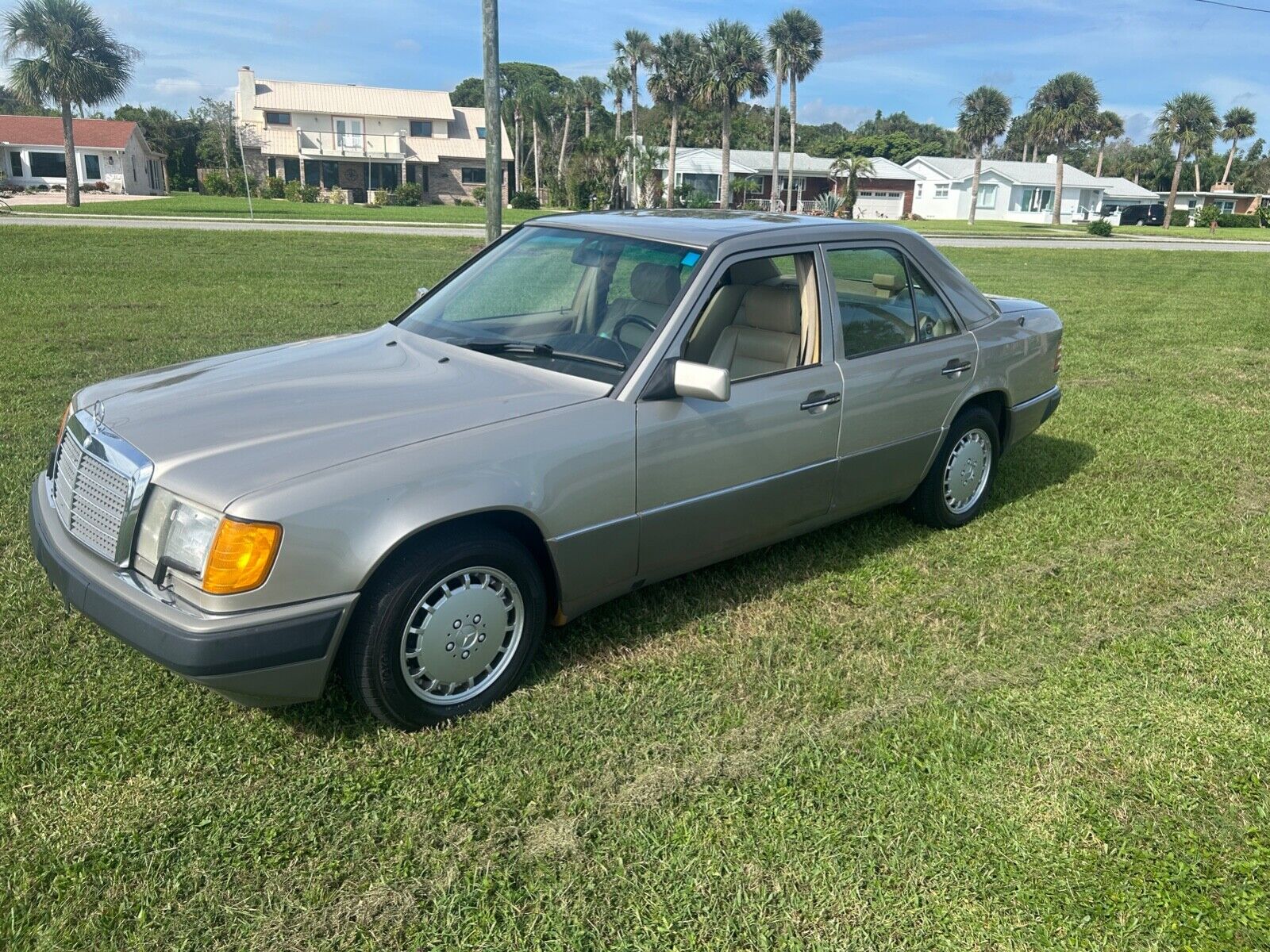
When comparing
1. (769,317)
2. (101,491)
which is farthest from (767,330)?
(101,491)

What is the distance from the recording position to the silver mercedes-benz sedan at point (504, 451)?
282 cm

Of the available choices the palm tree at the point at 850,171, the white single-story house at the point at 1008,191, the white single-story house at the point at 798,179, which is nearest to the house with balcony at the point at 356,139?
the white single-story house at the point at 798,179

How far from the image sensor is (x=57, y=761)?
9.91ft

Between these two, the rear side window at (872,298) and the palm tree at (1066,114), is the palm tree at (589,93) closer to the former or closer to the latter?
the palm tree at (1066,114)

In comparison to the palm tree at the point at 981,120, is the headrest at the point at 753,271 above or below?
below

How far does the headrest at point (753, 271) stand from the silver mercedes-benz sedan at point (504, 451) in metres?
0.01

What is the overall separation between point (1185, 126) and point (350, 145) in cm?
5885

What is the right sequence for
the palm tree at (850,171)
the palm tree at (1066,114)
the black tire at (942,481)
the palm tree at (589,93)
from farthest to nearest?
the palm tree at (589,93), the palm tree at (1066,114), the palm tree at (850,171), the black tire at (942,481)

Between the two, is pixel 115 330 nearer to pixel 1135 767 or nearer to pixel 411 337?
pixel 411 337

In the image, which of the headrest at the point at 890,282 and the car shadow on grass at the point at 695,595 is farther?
the headrest at the point at 890,282

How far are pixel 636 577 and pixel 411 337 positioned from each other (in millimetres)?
1485

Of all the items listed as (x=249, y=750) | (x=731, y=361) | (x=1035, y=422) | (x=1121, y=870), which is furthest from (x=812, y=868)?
(x=1035, y=422)

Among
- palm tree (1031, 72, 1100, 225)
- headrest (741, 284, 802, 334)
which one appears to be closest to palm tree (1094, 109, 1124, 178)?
palm tree (1031, 72, 1100, 225)

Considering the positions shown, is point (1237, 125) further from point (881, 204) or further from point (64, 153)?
point (64, 153)
